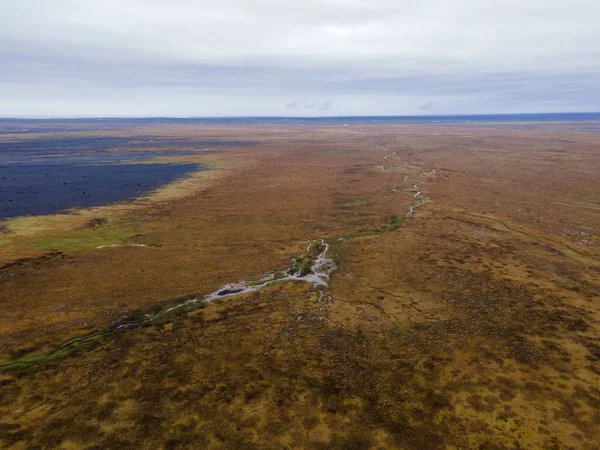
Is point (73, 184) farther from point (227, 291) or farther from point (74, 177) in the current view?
point (227, 291)

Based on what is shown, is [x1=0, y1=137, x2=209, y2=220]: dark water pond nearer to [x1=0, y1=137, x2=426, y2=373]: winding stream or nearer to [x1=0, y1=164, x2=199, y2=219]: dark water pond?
[x1=0, y1=164, x2=199, y2=219]: dark water pond

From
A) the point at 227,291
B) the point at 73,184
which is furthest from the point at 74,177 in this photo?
the point at 227,291

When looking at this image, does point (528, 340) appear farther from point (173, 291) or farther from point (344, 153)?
point (344, 153)

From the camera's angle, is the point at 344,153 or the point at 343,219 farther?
the point at 344,153

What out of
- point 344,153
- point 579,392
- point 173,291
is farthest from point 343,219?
point 344,153

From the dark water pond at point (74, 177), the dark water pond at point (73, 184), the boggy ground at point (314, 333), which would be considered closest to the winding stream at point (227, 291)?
the boggy ground at point (314, 333)

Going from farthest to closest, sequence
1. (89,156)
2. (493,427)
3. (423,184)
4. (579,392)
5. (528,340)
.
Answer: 1. (89,156)
2. (423,184)
3. (528,340)
4. (579,392)
5. (493,427)

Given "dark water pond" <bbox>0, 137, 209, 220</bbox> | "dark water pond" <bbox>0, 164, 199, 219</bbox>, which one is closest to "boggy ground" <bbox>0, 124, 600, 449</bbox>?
"dark water pond" <bbox>0, 164, 199, 219</bbox>

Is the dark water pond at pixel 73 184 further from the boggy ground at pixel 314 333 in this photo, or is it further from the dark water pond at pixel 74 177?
the boggy ground at pixel 314 333

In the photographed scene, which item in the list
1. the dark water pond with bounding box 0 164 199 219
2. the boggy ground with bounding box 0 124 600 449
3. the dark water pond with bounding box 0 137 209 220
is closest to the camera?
the boggy ground with bounding box 0 124 600 449
